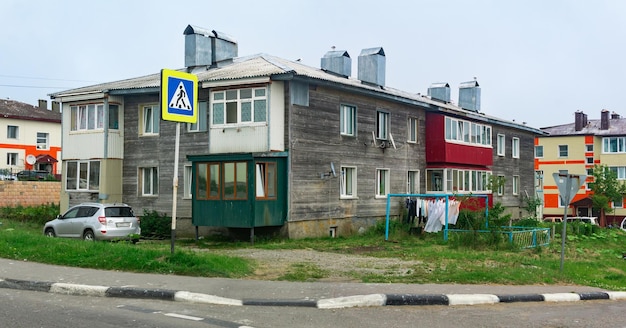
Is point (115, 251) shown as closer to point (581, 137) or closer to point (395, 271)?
point (395, 271)

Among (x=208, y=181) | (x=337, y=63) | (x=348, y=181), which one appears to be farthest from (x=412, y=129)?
(x=208, y=181)

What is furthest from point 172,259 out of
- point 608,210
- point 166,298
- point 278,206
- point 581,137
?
point 581,137

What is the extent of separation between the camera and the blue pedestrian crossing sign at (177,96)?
1323 cm

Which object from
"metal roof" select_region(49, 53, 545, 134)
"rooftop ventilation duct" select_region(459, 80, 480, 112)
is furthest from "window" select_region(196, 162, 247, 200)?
"rooftop ventilation duct" select_region(459, 80, 480, 112)

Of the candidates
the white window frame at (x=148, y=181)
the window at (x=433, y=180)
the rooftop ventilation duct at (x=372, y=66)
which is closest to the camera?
the white window frame at (x=148, y=181)

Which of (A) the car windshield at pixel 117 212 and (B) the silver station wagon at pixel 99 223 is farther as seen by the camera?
(A) the car windshield at pixel 117 212

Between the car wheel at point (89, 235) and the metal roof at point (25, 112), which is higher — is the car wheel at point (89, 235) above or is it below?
below

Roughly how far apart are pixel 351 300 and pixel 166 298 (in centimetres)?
309

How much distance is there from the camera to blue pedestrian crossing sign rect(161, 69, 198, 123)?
1323cm

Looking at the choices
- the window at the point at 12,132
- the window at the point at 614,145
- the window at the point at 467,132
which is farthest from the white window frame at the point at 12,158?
the window at the point at 614,145

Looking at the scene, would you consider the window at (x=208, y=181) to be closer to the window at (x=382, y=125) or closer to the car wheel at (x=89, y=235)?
the car wheel at (x=89, y=235)

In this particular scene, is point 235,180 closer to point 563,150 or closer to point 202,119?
point 202,119

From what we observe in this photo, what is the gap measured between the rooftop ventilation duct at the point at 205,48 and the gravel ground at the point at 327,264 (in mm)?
11829

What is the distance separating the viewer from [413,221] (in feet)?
91.0
